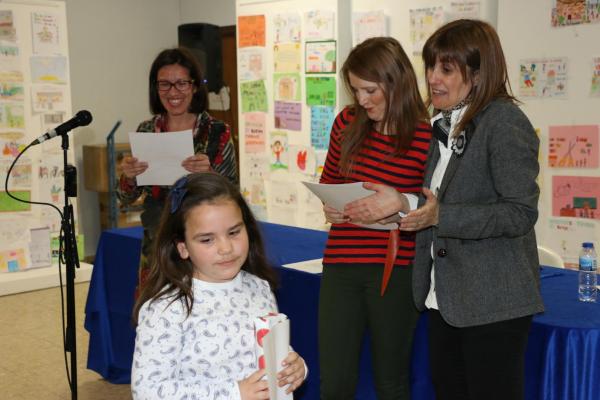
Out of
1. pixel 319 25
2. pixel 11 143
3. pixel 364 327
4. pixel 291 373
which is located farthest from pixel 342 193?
pixel 11 143

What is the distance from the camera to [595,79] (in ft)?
12.2

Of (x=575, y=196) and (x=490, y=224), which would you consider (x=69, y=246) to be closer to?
(x=490, y=224)

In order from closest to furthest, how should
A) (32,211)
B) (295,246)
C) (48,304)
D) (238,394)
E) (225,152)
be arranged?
1. (238,394)
2. (225,152)
3. (295,246)
4. (48,304)
5. (32,211)

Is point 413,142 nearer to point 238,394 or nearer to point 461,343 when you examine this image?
point 461,343

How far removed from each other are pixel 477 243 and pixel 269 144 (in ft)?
12.4

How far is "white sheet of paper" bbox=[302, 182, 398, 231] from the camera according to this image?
1949 millimetres

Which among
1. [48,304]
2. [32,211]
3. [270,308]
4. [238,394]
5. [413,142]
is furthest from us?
[32,211]

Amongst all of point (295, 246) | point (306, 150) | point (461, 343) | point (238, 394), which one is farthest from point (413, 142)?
point (306, 150)

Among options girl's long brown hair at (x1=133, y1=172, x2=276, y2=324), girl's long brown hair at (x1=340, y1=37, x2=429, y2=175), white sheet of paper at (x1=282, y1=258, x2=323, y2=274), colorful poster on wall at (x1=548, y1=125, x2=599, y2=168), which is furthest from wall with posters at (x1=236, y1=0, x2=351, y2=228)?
girl's long brown hair at (x1=133, y1=172, x2=276, y2=324)

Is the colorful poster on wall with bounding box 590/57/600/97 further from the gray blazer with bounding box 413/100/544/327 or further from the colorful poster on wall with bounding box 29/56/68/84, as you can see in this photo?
the colorful poster on wall with bounding box 29/56/68/84

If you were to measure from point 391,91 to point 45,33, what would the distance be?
415 centimetres

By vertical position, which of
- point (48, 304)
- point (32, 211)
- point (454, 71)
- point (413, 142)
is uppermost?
point (454, 71)

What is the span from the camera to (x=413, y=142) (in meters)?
2.10

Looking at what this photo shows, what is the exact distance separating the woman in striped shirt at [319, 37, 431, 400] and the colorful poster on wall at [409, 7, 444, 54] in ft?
8.16
